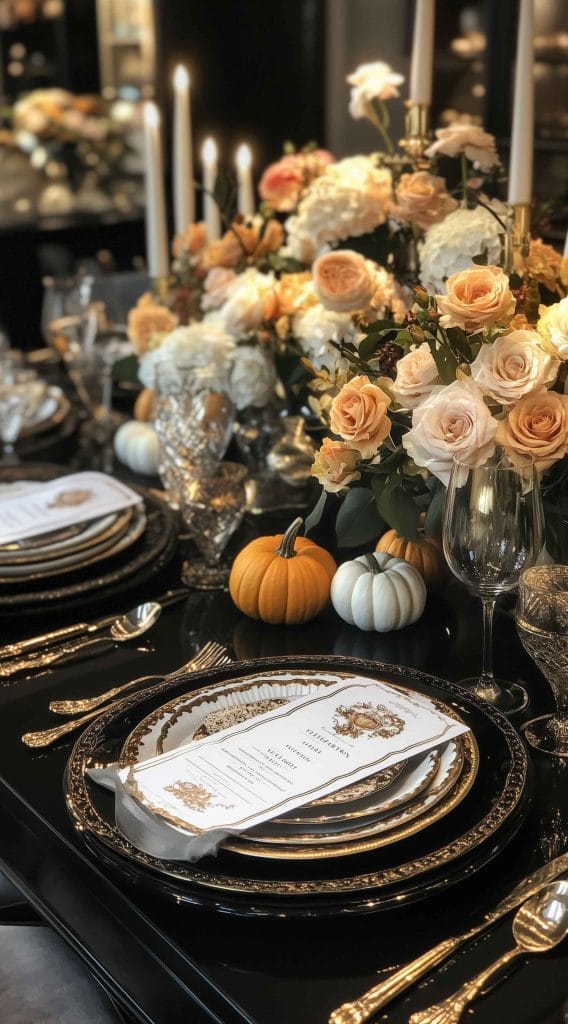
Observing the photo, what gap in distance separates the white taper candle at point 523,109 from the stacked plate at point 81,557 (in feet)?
1.86

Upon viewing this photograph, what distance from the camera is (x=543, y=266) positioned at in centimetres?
124

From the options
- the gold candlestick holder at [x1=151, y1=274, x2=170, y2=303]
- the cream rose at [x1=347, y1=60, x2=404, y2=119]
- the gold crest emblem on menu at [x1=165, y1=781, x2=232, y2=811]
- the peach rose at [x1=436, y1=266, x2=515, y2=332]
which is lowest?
the gold crest emblem on menu at [x1=165, y1=781, x2=232, y2=811]

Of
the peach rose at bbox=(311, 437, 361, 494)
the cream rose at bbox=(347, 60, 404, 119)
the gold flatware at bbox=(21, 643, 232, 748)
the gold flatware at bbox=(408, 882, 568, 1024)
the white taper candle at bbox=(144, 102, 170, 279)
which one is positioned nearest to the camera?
the gold flatware at bbox=(408, 882, 568, 1024)

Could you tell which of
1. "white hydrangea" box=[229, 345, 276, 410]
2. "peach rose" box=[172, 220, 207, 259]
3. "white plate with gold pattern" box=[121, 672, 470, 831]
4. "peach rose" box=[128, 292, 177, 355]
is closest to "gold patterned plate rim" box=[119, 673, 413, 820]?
"white plate with gold pattern" box=[121, 672, 470, 831]

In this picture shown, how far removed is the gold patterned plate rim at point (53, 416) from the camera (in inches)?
73.0

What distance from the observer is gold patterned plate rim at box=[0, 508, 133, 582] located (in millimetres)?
1271

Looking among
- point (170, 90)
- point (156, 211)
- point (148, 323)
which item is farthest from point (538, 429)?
point (170, 90)

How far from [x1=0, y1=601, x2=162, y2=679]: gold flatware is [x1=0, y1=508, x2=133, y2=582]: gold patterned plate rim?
117 millimetres

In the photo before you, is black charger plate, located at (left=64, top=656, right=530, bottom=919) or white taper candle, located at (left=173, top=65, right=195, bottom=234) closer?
black charger plate, located at (left=64, top=656, right=530, bottom=919)

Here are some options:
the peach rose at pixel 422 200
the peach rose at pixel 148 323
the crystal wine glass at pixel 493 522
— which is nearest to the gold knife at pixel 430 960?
the crystal wine glass at pixel 493 522

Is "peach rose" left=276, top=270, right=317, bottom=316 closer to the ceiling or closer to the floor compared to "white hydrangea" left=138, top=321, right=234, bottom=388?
closer to the ceiling

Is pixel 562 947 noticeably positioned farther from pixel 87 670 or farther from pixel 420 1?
pixel 420 1

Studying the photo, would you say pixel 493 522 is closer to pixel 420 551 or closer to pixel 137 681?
pixel 420 551

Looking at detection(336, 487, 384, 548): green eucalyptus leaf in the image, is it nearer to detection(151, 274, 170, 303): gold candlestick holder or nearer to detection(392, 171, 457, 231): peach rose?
detection(392, 171, 457, 231): peach rose
